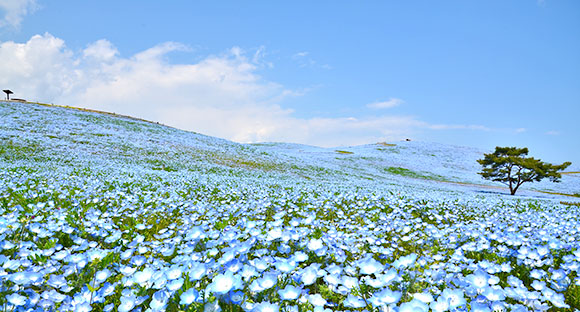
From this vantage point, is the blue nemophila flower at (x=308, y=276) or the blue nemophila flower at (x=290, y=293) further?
the blue nemophila flower at (x=308, y=276)

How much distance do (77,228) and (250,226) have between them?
9.85 ft

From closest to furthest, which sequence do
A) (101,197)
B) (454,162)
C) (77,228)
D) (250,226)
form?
(250,226) < (77,228) < (101,197) < (454,162)

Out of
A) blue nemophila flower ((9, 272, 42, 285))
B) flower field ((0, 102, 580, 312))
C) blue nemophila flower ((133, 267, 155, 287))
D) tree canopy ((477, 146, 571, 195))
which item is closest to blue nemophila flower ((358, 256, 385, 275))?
flower field ((0, 102, 580, 312))

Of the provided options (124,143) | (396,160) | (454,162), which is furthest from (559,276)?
(454,162)

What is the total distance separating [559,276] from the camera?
3.25 meters

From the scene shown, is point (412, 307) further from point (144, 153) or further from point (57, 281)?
point (144, 153)

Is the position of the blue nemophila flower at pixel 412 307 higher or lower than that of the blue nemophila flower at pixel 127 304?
higher

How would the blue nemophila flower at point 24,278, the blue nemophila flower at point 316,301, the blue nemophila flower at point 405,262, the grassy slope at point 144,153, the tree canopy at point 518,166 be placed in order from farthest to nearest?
the tree canopy at point 518,166 < the grassy slope at point 144,153 < the blue nemophila flower at point 405,262 < the blue nemophila flower at point 24,278 < the blue nemophila flower at point 316,301

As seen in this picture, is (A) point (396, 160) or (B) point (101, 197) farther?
(A) point (396, 160)

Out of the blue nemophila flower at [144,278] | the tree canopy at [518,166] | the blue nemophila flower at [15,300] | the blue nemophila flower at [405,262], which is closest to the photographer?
the blue nemophila flower at [15,300]

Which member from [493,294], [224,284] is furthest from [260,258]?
[493,294]

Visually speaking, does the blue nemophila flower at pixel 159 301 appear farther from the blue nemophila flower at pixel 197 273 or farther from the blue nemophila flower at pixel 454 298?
the blue nemophila flower at pixel 454 298

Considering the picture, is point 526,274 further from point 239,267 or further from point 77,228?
point 77,228

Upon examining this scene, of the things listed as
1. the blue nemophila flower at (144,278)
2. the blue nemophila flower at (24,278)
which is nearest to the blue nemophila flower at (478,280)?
the blue nemophila flower at (144,278)
